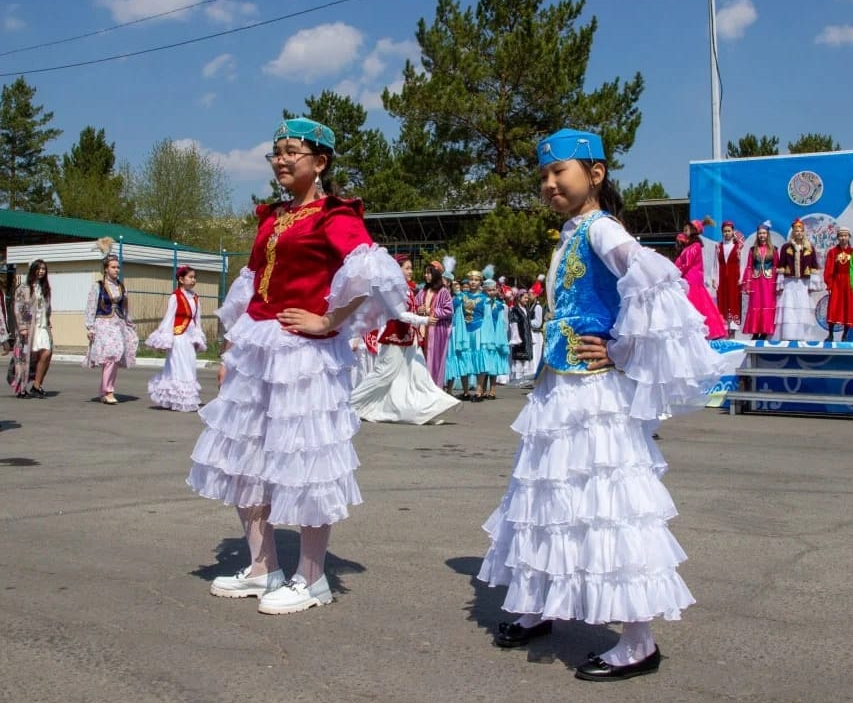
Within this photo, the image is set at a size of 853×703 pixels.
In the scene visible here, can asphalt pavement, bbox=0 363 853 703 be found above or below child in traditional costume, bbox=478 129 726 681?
below

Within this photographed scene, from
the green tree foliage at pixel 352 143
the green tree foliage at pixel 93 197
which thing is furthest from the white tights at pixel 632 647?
the green tree foliage at pixel 93 197

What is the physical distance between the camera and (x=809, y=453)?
9562 mm

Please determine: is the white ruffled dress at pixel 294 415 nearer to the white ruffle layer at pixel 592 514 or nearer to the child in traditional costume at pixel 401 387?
the white ruffle layer at pixel 592 514

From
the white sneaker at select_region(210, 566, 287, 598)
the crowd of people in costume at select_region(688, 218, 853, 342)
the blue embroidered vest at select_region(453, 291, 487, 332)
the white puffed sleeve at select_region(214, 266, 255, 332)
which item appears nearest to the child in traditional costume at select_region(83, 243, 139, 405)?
the blue embroidered vest at select_region(453, 291, 487, 332)

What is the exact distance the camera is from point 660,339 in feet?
11.5

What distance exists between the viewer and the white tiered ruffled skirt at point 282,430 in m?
4.20

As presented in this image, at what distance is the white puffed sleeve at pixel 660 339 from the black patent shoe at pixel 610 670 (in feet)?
2.89

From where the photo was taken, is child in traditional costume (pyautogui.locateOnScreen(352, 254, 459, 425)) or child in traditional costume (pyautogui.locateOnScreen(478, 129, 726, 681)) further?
child in traditional costume (pyautogui.locateOnScreen(352, 254, 459, 425))

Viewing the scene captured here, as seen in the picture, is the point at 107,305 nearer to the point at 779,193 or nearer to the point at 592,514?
the point at 779,193

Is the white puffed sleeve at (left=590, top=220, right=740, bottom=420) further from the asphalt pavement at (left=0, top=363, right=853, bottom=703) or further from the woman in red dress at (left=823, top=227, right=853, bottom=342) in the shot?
the woman in red dress at (left=823, top=227, right=853, bottom=342)

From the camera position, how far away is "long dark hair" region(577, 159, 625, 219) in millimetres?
3859

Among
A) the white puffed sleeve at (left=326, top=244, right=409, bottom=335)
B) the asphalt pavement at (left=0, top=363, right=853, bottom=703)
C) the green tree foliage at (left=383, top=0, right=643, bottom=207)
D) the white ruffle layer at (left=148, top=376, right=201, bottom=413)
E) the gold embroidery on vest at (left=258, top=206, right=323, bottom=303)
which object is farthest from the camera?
the green tree foliage at (left=383, top=0, right=643, bottom=207)

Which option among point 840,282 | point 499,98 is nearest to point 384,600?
point 840,282

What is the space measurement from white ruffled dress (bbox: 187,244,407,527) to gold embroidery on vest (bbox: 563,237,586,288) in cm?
75
